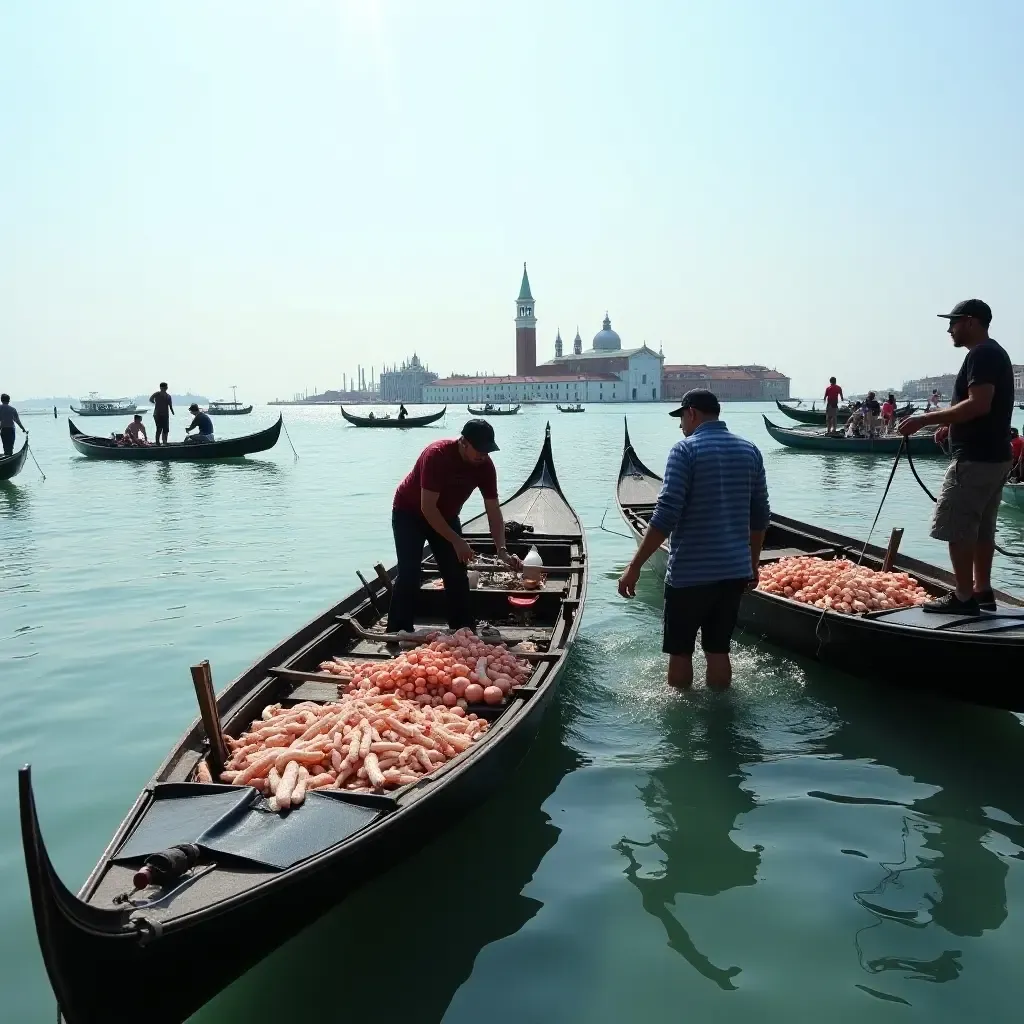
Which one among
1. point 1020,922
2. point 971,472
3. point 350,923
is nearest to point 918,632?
point 971,472

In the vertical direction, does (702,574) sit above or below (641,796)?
above

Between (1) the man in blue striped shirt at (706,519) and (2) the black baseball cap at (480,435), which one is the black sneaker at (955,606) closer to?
(1) the man in blue striped shirt at (706,519)

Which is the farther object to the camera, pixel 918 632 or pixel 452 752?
pixel 918 632

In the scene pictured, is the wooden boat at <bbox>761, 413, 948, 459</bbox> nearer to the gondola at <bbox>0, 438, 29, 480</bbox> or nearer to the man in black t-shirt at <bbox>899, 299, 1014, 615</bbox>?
the man in black t-shirt at <bbox>899, 299, 1014, 615</bbox>

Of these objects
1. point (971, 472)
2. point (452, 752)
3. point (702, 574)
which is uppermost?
point (971, 472)

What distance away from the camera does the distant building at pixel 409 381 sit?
111 metres

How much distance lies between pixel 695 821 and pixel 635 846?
300mm

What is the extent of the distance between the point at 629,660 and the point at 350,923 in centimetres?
269

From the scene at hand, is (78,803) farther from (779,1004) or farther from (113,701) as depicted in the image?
(779,1004)

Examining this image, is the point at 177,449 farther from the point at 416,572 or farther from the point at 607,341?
the point at 607,341

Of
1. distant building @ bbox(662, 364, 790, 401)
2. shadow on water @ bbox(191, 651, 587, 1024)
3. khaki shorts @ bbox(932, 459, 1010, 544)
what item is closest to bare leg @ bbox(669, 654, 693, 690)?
shadow on water @ bbox(191, 651, 587, 1024)

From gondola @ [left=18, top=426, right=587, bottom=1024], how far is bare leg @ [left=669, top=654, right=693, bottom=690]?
80 centimetres

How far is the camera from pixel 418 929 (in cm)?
248

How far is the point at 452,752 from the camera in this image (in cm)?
273
